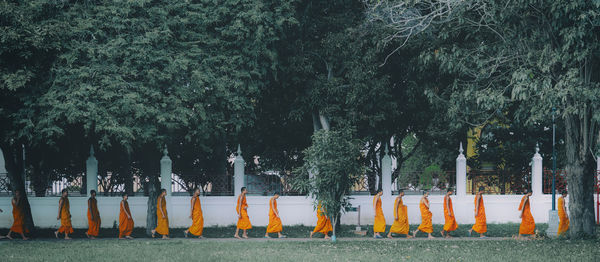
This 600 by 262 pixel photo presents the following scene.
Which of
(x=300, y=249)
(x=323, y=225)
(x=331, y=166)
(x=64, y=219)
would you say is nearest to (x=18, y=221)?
(x=64, y=219)

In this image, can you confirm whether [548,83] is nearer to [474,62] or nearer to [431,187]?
[474,62]

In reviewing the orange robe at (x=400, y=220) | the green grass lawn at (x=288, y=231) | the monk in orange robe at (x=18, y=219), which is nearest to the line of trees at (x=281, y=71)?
the monk in orange robe at (x=18, y=219)

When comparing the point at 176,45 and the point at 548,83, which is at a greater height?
the point at 176,45

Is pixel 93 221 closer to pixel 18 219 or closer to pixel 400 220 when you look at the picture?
pixel 18 219

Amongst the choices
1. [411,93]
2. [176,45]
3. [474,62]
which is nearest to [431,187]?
[411,93]

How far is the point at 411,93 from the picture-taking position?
70.6 feet

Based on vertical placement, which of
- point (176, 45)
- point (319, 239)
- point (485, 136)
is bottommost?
point (319, 239)

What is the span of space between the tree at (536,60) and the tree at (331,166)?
2885 millimetres

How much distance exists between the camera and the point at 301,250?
1571 centimetres

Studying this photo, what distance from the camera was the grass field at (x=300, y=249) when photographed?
563 inches

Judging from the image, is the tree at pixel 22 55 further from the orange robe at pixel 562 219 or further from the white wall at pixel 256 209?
the orange robe at pixel 562 219

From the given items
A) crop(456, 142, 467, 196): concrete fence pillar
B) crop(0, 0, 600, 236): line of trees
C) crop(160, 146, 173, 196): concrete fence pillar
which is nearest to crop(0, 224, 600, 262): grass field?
crop(0, 0, 600, 236): line of trees

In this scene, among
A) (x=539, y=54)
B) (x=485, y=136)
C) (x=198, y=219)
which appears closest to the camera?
(x=539, y=54)

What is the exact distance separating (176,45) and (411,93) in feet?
23.1
